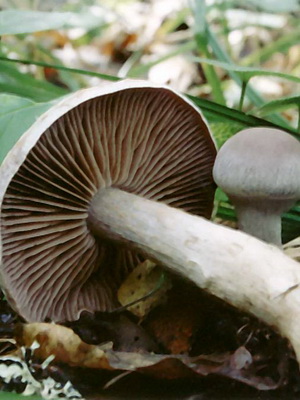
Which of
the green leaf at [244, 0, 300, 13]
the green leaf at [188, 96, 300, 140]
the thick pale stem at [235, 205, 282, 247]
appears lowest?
the thick pale stem at [235, 205, 282, 247]

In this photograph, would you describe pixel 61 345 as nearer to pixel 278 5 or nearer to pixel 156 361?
pixel 156 361

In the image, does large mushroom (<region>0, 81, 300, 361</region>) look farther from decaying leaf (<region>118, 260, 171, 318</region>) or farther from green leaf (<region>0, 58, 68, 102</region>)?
green leaf (<region>0, 58, 68, 102</region>)

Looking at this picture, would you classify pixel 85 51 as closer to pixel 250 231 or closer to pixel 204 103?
pixel 204 103

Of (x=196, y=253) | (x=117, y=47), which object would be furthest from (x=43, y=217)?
(x=117, y=47)

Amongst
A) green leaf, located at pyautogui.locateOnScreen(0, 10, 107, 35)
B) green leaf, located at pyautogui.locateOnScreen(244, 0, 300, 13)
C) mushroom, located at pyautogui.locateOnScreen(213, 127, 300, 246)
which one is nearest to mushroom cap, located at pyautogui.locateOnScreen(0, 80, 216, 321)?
mushroom, located at pyautogui.locateOnScreen(213, 127, 300, 246)

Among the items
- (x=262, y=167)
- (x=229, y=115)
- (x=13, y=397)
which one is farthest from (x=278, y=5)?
(x=13, y=397)

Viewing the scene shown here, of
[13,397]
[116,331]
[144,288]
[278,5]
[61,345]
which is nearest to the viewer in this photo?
[13,397]
